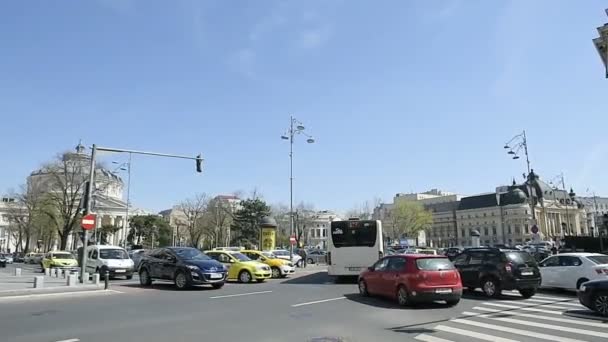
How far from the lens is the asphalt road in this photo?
9133 mm

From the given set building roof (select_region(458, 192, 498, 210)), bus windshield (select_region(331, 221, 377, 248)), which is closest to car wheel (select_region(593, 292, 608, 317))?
bus windshield (select_region(331, 221, 377, 248))

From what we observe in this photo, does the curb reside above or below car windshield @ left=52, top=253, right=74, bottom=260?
Result: below

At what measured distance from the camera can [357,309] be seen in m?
13.1

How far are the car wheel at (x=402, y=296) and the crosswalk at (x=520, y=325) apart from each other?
1667 millimetres

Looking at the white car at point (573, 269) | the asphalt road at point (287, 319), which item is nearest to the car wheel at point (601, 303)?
the asphalt road at point (287, 319)

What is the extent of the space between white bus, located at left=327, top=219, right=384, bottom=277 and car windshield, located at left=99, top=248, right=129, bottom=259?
12136 mm

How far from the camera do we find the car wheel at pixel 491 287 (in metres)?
16.2

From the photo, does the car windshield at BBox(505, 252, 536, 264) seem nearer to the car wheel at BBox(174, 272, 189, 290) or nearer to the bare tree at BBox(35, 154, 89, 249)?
the car wheel at BBox(174, 272, 189, 290)

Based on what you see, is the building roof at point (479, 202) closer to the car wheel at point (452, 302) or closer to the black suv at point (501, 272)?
the black suv at point (501, 272)

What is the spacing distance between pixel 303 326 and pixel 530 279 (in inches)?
379

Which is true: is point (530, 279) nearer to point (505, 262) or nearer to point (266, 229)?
point (505, 262)

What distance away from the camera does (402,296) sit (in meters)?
13.9

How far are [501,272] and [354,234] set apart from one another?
26.4ft

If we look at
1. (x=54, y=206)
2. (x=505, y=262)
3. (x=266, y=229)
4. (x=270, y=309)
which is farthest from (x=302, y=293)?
(x=54, y=206)
